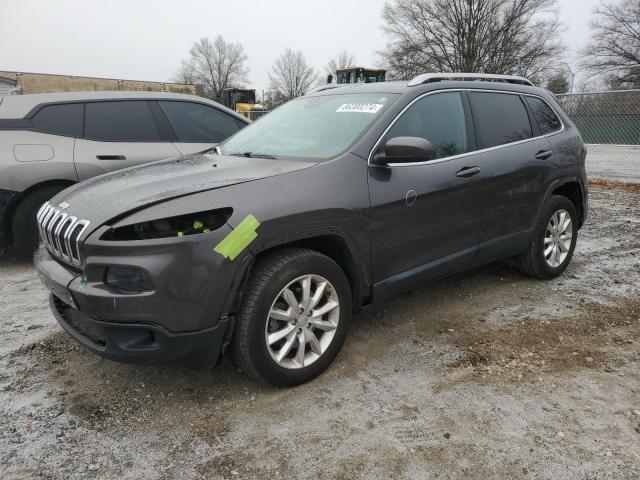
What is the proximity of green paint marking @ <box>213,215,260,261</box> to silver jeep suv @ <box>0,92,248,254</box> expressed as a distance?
2.80m

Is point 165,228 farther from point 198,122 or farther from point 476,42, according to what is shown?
point 476,42

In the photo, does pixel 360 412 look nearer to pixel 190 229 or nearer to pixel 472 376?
pixel 472 376

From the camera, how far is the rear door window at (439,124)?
10.9 ft

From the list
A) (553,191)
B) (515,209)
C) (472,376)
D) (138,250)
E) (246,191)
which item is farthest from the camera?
(553,191)

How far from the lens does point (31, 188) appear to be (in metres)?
4.80

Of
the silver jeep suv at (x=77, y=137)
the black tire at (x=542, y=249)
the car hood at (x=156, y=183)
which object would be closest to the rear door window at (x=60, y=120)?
the silver jeep suv at (x=77, y=137)

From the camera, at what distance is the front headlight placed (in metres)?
2.35

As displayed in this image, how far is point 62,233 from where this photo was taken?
8.54ft

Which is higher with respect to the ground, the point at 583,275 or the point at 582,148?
the point at 582,148

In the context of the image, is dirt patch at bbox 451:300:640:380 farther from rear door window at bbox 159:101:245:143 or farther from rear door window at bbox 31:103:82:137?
rear door window at bbox 31:103:82:137

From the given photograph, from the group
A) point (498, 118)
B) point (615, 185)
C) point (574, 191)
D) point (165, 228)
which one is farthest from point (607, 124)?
point (165, 228)

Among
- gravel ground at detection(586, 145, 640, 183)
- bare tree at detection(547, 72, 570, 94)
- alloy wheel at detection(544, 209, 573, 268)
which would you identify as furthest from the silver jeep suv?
bare tree at detection(547, 72, 570, 94)

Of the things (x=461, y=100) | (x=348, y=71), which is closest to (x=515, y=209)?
(x=461, y=100)

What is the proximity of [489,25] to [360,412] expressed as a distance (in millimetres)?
39005
